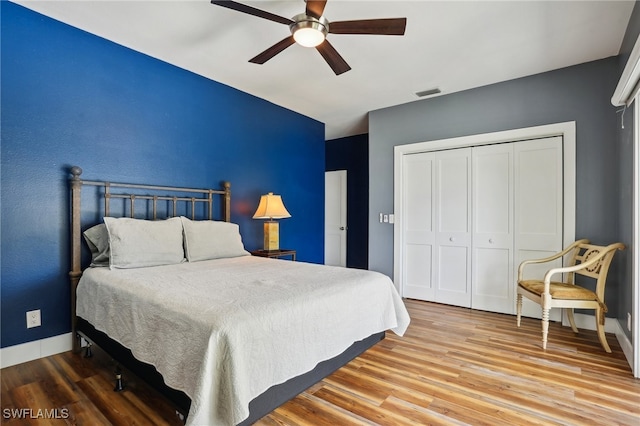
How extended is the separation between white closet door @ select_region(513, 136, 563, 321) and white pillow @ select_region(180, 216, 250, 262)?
3017 mm

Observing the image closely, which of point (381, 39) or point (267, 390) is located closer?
point (267, 390)

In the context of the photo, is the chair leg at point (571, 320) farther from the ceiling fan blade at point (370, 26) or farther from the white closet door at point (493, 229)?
the ceiling fan blade at point (370, 26)

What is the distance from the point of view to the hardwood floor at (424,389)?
5.63 ft

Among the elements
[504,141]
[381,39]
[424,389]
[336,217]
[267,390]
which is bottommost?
[424,389]

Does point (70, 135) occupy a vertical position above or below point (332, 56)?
below

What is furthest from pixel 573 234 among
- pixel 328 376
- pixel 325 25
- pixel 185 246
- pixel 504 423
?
pixel 185 246

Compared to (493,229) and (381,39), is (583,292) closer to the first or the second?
(493,229)

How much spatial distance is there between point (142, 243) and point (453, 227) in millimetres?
3364

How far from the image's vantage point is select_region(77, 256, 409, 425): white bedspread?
4.45ft

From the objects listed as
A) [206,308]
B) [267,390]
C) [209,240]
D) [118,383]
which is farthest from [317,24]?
[118,383]

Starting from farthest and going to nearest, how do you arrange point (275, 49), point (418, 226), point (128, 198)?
point (418, 226), point (128, 198), point (275, 49)

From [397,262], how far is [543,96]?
2.50 metres

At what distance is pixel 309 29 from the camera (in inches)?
80.7

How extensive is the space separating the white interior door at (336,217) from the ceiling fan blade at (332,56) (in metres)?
3.60
